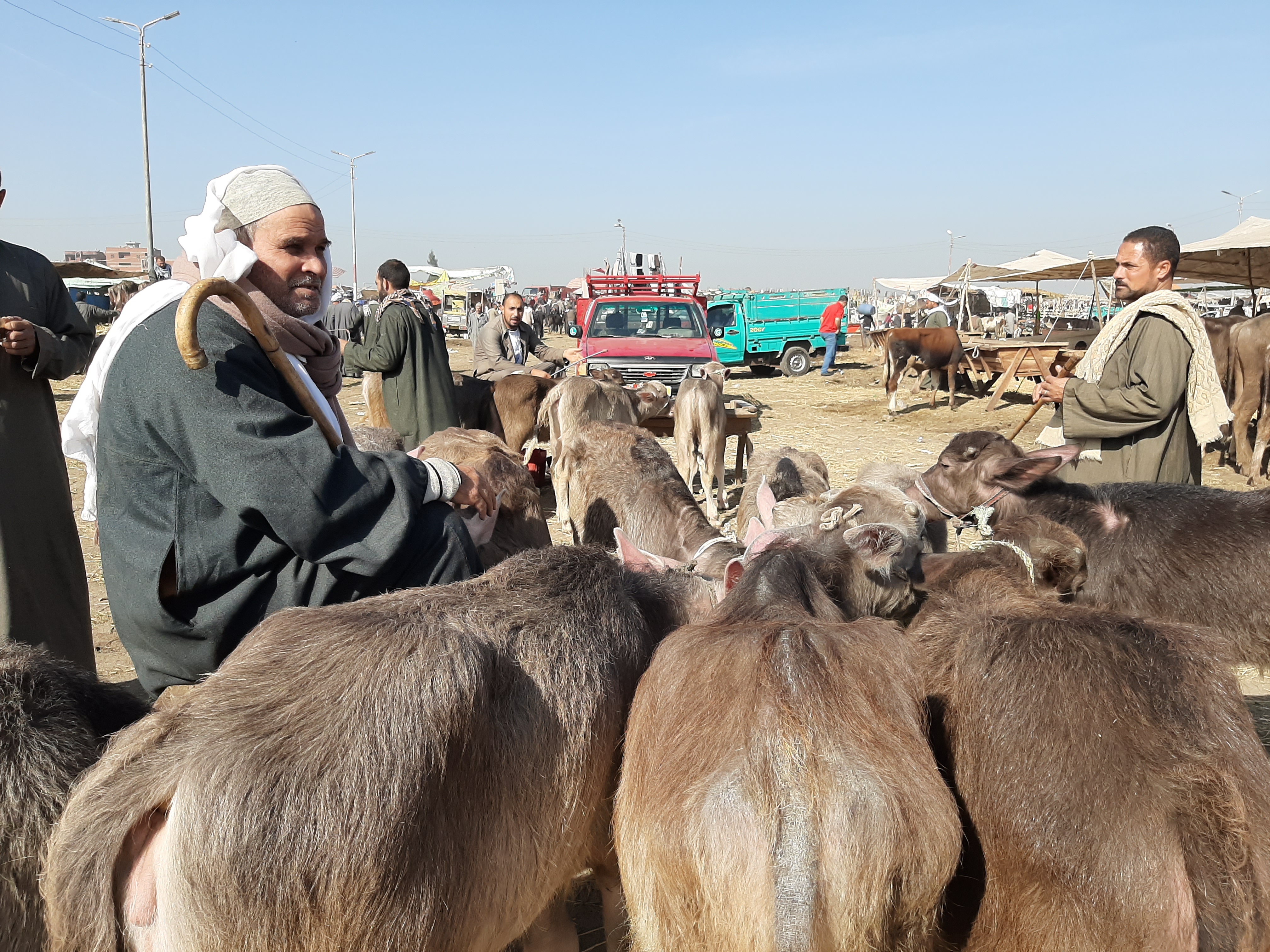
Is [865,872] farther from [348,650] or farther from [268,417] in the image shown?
[268,417]

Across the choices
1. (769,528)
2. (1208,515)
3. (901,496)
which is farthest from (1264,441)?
(769,528)

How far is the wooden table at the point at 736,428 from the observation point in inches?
443

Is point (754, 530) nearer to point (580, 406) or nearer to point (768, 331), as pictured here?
point (580, 406)

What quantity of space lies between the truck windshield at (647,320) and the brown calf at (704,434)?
5865mm

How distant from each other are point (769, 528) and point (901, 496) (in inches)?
33.1

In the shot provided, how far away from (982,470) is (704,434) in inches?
236

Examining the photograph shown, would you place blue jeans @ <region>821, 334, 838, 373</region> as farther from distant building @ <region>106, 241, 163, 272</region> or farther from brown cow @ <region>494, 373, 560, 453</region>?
distant building @ <region>106, 241, 163, 272</region>

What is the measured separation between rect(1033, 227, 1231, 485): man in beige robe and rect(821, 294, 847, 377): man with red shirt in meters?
22.8

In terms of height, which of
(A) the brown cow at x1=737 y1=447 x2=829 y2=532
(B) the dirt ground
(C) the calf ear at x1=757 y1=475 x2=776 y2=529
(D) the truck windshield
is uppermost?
(D) the truck windshield

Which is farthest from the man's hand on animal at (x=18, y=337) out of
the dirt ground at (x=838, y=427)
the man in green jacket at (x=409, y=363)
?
the man in green jacket at (x=409, y=363)

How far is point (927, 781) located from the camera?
78.0 inches

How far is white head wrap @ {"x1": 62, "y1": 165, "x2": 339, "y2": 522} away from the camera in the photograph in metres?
2.46

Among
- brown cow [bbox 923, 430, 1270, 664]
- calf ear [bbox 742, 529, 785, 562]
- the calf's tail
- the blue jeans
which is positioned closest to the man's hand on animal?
the calf's tail

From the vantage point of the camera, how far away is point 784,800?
6.22ft
